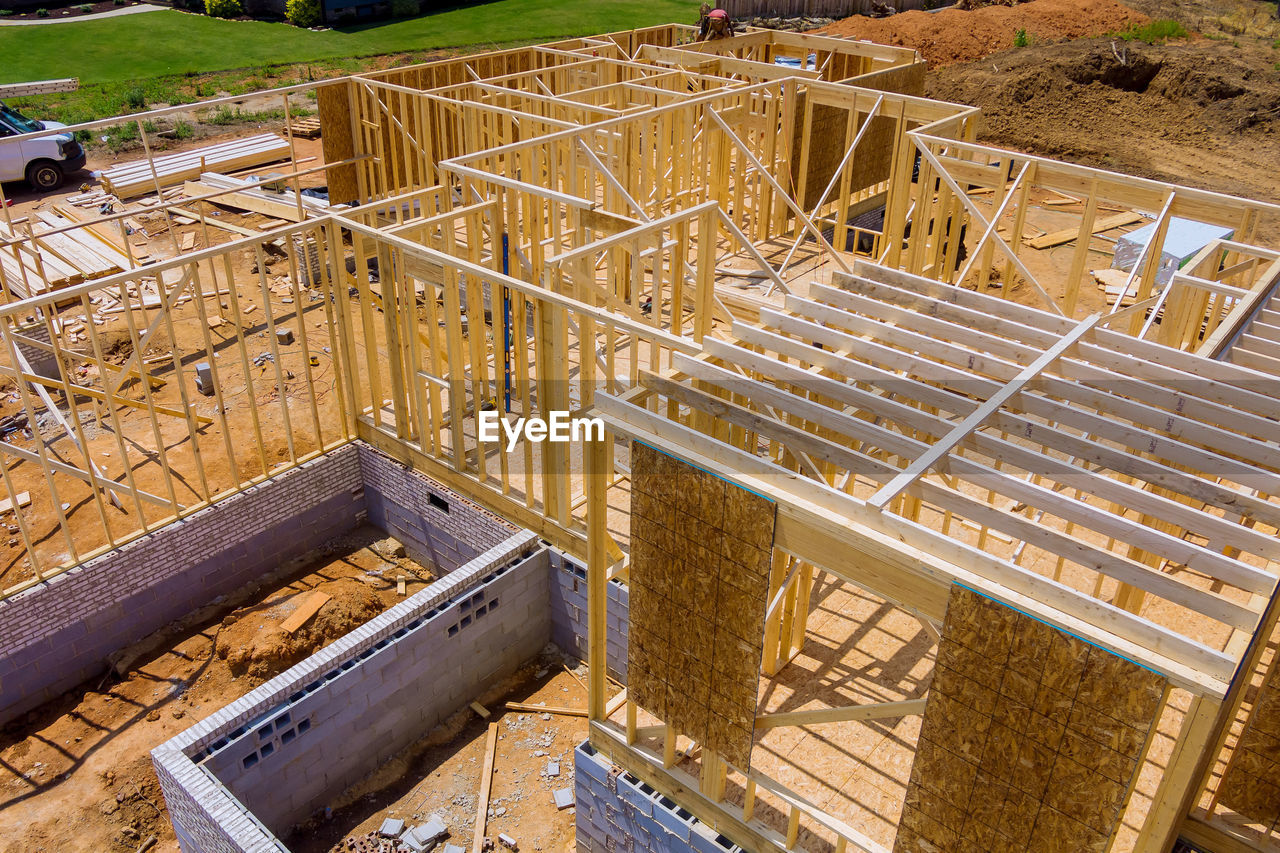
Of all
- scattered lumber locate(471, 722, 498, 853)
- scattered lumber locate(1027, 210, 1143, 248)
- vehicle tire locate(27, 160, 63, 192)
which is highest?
vehicle tire locate(27, 160, 63, 192)

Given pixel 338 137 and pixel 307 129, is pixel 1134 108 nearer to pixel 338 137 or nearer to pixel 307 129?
pixel 338 137

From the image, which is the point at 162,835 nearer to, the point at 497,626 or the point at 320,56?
the point at 497,626

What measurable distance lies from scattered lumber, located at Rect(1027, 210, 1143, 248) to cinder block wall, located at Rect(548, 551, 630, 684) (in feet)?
50.3

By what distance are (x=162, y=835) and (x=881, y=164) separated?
49.1ft

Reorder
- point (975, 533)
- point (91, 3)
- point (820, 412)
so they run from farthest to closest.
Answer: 1. point (91, 3)
2. point (975, 533)
3. point (820, 412)

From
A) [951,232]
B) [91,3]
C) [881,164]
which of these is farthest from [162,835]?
[91,3]

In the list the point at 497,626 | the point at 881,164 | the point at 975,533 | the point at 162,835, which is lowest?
the point at 162,835

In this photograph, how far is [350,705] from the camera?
8086 mm

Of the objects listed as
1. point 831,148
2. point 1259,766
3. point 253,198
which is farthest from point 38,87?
point 1259,766

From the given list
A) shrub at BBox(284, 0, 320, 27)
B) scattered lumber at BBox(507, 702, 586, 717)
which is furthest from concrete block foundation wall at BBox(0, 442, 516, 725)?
shrub at BBox(284, 0, 320, 27)

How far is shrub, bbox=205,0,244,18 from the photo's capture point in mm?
40875

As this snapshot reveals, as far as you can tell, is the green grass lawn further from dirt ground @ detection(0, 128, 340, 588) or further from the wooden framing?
dirt ground @ detection(0, 128, 340, 588)

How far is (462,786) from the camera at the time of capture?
27.7ft

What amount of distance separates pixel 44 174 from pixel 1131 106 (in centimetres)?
2990
